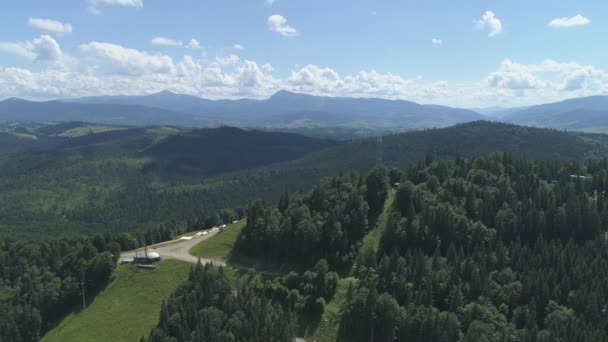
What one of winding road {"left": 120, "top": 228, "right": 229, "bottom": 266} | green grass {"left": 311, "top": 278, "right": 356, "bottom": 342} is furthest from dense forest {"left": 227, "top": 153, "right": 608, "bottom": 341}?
winding road {"left": 120, "top": 228, "right": 229, "bottom": 266}

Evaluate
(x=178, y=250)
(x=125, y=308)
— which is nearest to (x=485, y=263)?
(x=178, y=250)

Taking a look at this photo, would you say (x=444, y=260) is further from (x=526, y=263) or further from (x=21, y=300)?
(x=21, y=300)

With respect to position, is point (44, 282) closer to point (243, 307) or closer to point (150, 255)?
point (150, 255)

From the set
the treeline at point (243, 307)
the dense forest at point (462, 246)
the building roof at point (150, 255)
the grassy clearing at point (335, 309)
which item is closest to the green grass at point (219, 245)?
the dense forest at point (462, 246)

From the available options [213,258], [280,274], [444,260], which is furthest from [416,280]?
[213,258]

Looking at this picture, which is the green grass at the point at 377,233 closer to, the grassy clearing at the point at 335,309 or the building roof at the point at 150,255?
the grassy clearing at the point at 335,309
